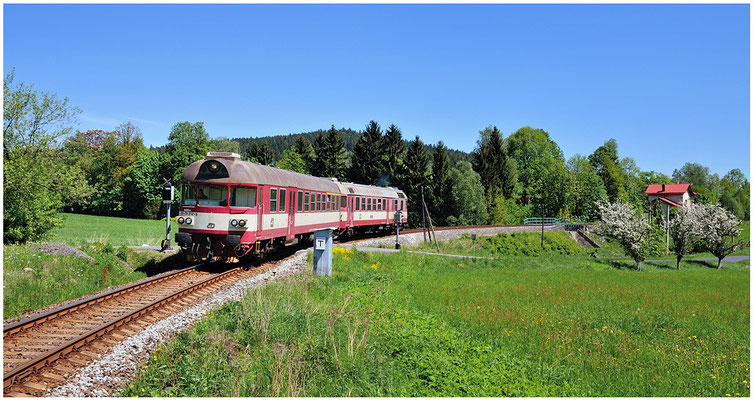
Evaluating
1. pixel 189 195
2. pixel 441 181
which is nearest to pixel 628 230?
pixel 441 181

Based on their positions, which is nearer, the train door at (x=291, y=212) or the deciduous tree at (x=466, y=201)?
the train door at (x=291, y=212)

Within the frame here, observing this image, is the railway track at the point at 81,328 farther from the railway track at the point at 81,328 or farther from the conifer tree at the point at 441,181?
the conifer tree at the point at 441,181

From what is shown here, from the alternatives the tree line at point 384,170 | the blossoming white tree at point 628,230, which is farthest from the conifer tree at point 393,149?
the blossoming white tree at point 628,230

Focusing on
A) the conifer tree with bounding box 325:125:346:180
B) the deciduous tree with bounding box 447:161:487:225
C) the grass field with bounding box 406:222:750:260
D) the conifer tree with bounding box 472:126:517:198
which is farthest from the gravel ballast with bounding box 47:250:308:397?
the conifer tree with bounding box 472:126:517:198

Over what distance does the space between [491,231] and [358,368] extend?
42810mm

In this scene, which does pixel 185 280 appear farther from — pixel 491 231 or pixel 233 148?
pixel 233 148

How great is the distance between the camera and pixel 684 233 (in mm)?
36812

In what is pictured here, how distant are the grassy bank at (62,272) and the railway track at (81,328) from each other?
5.35ft

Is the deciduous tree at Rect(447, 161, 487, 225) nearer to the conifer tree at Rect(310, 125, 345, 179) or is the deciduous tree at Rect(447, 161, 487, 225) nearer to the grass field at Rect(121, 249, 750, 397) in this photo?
the conifer tree at Rect(310, 125, 345, 179)

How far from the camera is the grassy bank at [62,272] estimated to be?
11.9 m

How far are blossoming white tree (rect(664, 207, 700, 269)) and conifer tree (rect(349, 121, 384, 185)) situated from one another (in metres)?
28.3

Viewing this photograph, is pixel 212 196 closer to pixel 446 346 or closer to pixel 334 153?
pixel 446 346

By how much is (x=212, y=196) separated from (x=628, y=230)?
3067cm

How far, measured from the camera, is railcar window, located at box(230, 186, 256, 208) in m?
15.2
